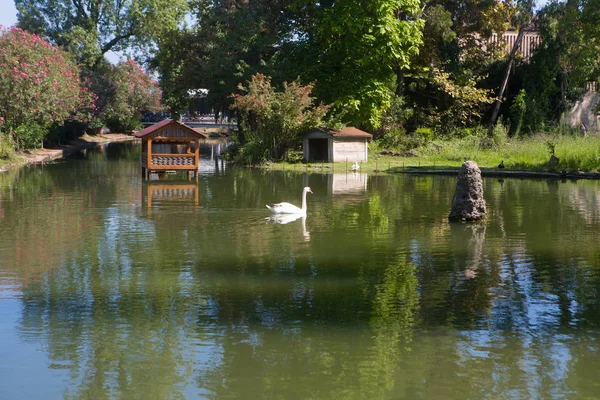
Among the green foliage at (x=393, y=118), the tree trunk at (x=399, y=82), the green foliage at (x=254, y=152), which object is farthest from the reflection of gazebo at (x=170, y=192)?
the tree trunk at (x=399, y=82)

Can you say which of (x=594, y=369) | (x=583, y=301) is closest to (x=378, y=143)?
(x=583, y=301)

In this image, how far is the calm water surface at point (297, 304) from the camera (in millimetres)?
9711

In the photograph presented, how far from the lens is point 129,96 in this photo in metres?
80.6

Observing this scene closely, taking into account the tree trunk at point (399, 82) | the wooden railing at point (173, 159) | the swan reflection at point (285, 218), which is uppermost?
the tree trunk at point (399, 82)

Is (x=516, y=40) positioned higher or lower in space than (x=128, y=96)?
higher

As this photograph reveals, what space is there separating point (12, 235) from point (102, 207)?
578cm

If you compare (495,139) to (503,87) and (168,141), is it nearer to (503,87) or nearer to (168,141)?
(503,87)

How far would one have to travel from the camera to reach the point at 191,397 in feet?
30.2

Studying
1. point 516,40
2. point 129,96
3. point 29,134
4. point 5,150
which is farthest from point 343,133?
point 129,96

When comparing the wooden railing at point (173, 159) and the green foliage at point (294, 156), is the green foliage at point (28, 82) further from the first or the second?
the green foliage at point (294, 156)

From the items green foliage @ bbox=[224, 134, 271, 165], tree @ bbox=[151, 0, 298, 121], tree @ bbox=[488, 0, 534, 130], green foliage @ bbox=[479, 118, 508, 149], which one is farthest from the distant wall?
tree @ bbox=[488, 0, 534, 130]

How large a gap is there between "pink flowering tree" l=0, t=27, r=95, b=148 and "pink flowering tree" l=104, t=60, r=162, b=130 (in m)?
19.4

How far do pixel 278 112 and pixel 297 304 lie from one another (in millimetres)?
33319

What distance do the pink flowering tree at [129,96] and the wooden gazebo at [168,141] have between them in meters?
35.9
